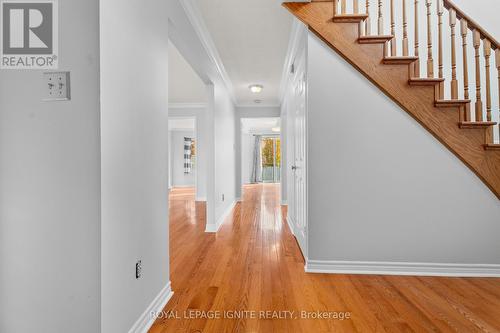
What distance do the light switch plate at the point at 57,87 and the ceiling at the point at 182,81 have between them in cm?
209

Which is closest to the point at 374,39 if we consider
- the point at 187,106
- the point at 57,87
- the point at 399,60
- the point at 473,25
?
the point at 399,60

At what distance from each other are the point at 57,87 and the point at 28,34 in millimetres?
339

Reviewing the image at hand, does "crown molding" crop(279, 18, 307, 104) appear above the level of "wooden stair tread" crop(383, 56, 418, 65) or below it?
above

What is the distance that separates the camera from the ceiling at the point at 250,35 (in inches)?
93.7

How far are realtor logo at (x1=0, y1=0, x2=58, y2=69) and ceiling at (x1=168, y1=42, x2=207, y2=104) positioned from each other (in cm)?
192

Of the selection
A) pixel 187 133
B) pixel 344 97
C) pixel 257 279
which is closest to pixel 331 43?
pixel 344 97

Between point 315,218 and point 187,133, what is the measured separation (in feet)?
29.0

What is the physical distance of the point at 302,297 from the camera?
1.82 meters

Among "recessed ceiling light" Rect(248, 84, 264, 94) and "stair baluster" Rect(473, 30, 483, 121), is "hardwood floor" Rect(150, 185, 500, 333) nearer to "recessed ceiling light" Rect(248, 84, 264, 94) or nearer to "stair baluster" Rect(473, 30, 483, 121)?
"stair baluster" Rect(473, 30, 483, 121)

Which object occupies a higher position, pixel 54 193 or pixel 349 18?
pixel 349 18

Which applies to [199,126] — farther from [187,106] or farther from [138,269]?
[138,269]

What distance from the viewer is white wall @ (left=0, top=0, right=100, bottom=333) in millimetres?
1108

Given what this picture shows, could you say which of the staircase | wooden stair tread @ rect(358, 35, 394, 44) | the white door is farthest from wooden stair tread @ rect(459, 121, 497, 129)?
the white door

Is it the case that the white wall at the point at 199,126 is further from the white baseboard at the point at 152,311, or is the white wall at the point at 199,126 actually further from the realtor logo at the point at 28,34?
the realtor logo at the point at 28,34
